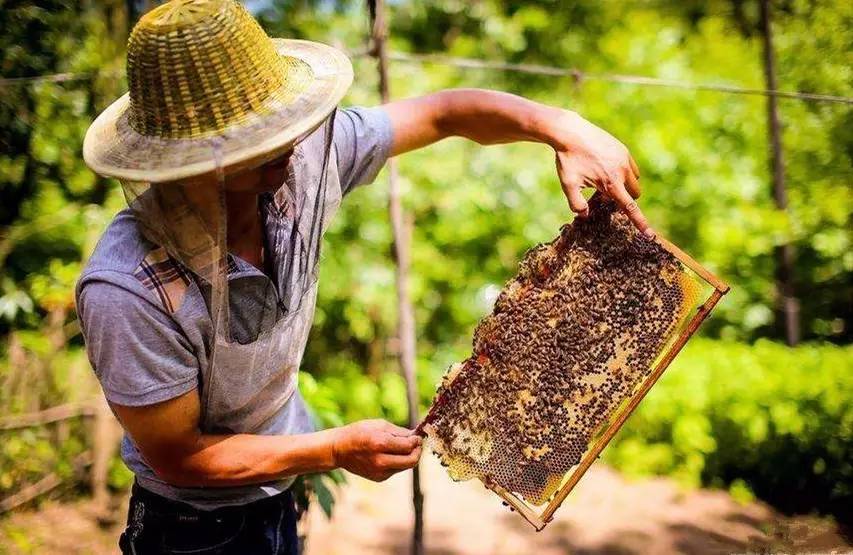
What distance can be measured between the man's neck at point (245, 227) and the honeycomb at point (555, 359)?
0.66 metres

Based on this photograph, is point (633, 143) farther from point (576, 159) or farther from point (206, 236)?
point (206, 236)

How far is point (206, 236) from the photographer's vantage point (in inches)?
67.0

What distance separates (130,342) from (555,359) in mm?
1175

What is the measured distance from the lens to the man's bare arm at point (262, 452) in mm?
1803

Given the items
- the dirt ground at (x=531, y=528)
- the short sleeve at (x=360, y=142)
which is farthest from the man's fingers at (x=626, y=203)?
the dirt ground at (x=531, y=528)

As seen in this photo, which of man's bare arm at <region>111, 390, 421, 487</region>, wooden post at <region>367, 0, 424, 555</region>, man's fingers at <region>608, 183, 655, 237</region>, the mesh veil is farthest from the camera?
wooden post at <region>367, 0, 424, 555</region>

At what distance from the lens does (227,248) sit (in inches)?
73.1

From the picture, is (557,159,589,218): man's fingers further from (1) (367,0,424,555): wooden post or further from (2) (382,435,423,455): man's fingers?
(1) (367,0,424,555): wooden post

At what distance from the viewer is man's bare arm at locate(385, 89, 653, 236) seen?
1.98 m

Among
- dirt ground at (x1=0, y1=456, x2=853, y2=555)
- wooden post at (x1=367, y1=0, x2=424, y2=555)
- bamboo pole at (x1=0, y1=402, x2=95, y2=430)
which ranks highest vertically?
wooden post at (x1=367, y1=0, x2=424, y2=555)

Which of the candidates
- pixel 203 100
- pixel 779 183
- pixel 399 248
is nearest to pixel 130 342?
pixel 203 100

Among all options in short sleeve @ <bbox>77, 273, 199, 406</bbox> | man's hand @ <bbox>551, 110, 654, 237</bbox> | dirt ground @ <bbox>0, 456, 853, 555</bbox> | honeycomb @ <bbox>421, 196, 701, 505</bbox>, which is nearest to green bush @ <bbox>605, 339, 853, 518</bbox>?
dirt ground @ <bbox>0, 456, 853, 555</bbox>

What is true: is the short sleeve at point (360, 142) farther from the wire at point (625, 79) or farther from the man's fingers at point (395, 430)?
the wire at point (625, 79)

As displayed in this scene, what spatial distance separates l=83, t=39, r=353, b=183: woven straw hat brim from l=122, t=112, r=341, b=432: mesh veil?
3cm
